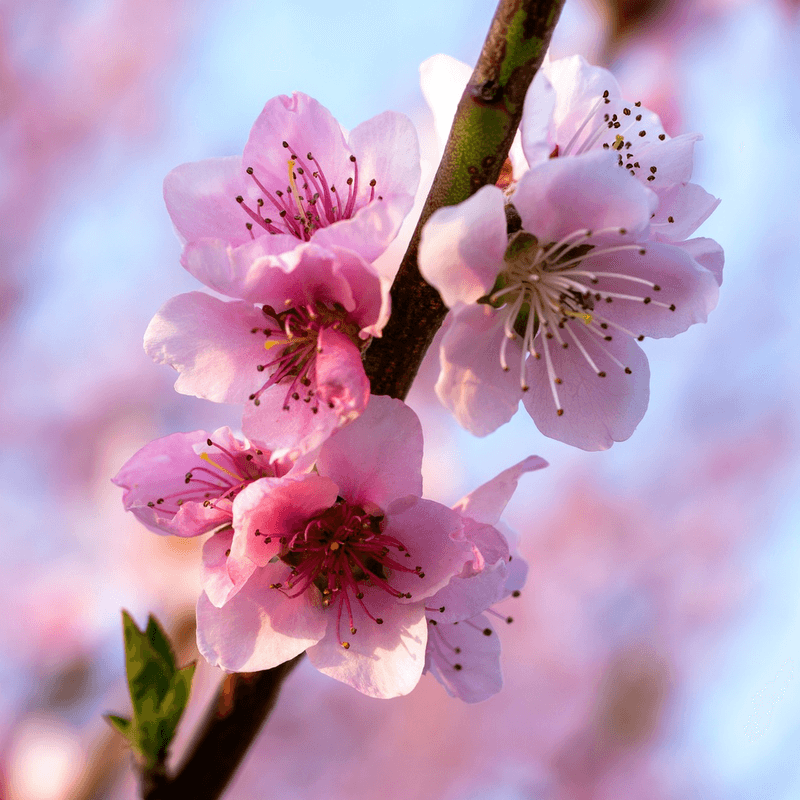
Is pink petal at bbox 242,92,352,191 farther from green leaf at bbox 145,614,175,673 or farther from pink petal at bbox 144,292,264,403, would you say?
green leaf at bbox 145,614,175,673

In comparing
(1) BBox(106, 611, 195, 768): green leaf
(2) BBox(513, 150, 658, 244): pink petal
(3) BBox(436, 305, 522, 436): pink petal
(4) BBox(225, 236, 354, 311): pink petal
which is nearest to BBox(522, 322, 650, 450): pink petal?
(3) BBox(436, 305, 522, 436): pink petal

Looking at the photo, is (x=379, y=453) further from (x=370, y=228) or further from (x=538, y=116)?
(x=538, y=116)

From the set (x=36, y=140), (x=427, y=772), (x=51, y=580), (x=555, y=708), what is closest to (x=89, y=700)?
(x=51, y=580)

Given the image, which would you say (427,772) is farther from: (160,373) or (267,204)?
(267,204)

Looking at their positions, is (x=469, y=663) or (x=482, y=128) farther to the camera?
(x=469, y=663)

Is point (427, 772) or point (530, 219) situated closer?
point (530, 219)

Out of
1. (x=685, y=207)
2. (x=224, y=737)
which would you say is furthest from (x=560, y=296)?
(x=224, y=737)
